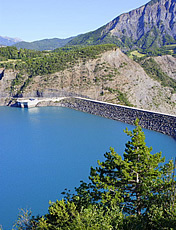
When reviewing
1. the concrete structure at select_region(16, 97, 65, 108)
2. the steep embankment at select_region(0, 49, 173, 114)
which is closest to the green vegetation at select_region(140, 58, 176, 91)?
the steep embankment at select_region(0, 49, 173, 114)

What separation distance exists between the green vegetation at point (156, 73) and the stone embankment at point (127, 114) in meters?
19.6

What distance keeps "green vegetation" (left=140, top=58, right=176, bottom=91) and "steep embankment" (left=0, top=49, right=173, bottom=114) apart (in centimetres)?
422

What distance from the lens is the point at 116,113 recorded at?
3897 centimetres

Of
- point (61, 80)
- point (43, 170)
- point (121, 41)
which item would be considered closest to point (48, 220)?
point (43, 170)

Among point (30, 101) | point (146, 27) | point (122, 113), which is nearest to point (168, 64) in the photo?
point (122, 113)

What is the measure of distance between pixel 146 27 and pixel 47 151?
13907cm

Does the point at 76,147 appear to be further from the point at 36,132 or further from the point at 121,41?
the point at 121,41

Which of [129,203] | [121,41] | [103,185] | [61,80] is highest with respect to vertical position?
[121,41]

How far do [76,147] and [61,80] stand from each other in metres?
26.1

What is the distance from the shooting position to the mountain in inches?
5448

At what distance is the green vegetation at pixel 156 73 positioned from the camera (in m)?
57.1

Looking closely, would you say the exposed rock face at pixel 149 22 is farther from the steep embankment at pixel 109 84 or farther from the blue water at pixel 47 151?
the blue water at pixel 47 151

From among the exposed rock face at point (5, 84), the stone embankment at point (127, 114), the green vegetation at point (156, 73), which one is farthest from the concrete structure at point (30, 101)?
the green vegetation at point (156, 73)

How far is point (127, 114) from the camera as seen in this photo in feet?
122
